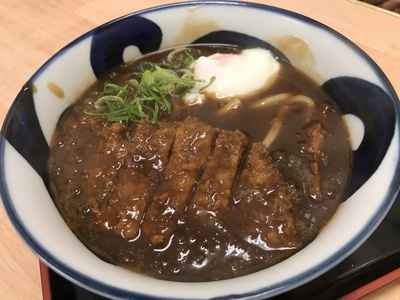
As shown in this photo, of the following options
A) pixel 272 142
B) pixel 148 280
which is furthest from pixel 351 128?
pixel 148 280

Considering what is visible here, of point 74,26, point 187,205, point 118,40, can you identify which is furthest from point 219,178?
point 74,26

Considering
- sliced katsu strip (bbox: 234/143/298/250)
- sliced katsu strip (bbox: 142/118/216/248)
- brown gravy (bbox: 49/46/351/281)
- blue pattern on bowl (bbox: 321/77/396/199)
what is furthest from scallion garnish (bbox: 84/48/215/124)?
blue pattern on bowl (bbox: 321/77/396/199)

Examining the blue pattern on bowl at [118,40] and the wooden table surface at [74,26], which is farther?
the wooden table surface at [74,26]

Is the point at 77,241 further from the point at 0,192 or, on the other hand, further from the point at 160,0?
the point at 160,0

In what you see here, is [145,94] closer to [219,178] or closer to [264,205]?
[219,178]

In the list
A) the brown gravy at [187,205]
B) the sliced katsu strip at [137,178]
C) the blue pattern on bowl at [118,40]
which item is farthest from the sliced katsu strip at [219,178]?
the blue pattern on bowl at [118,40]

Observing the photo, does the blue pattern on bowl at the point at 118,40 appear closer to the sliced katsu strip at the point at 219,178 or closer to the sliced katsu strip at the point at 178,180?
the sliced katsu strip at the point at 178,180
